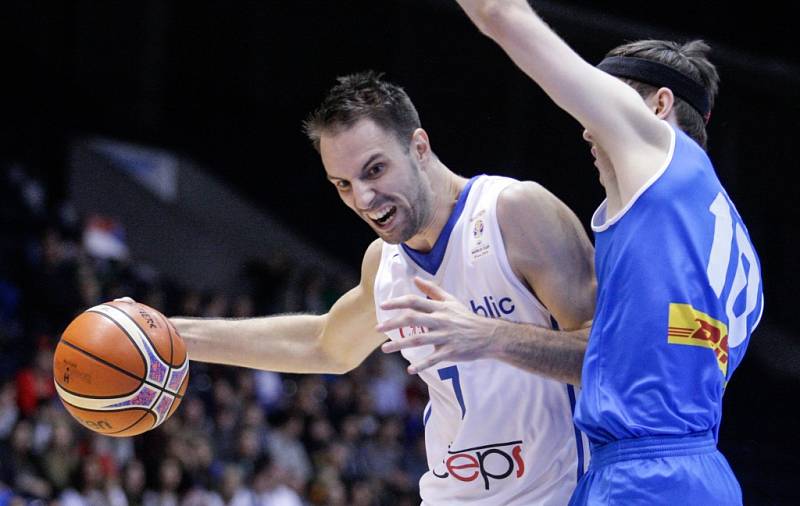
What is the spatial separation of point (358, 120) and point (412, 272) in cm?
59

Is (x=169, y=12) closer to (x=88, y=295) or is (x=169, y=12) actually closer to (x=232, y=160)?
(x=232, y=160)

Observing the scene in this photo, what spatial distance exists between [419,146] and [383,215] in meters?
0.33

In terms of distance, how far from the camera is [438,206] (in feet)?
12.9

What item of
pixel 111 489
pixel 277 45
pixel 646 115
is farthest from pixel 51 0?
pixel 646 115

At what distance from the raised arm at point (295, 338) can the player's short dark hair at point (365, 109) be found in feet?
2.19

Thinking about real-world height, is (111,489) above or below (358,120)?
below

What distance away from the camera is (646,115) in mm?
2969

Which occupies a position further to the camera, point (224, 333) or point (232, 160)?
point (232, 160)

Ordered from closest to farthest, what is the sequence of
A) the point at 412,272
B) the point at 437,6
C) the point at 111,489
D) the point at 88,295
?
the point at 412,272 → the point at 111,489 → the point at 88,295 → the point at 437,6

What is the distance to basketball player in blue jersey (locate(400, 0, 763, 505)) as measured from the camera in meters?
2.90

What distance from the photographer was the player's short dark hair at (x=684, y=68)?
325cm

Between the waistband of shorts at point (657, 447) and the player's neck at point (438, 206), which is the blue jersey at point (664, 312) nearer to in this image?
the waistband of shorts at point (657, 447)

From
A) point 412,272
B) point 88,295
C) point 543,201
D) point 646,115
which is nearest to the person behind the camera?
point 646,115

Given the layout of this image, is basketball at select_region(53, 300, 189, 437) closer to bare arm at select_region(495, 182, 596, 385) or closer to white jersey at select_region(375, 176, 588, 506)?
white jersey at select_region(375, 176, 588, 506)
